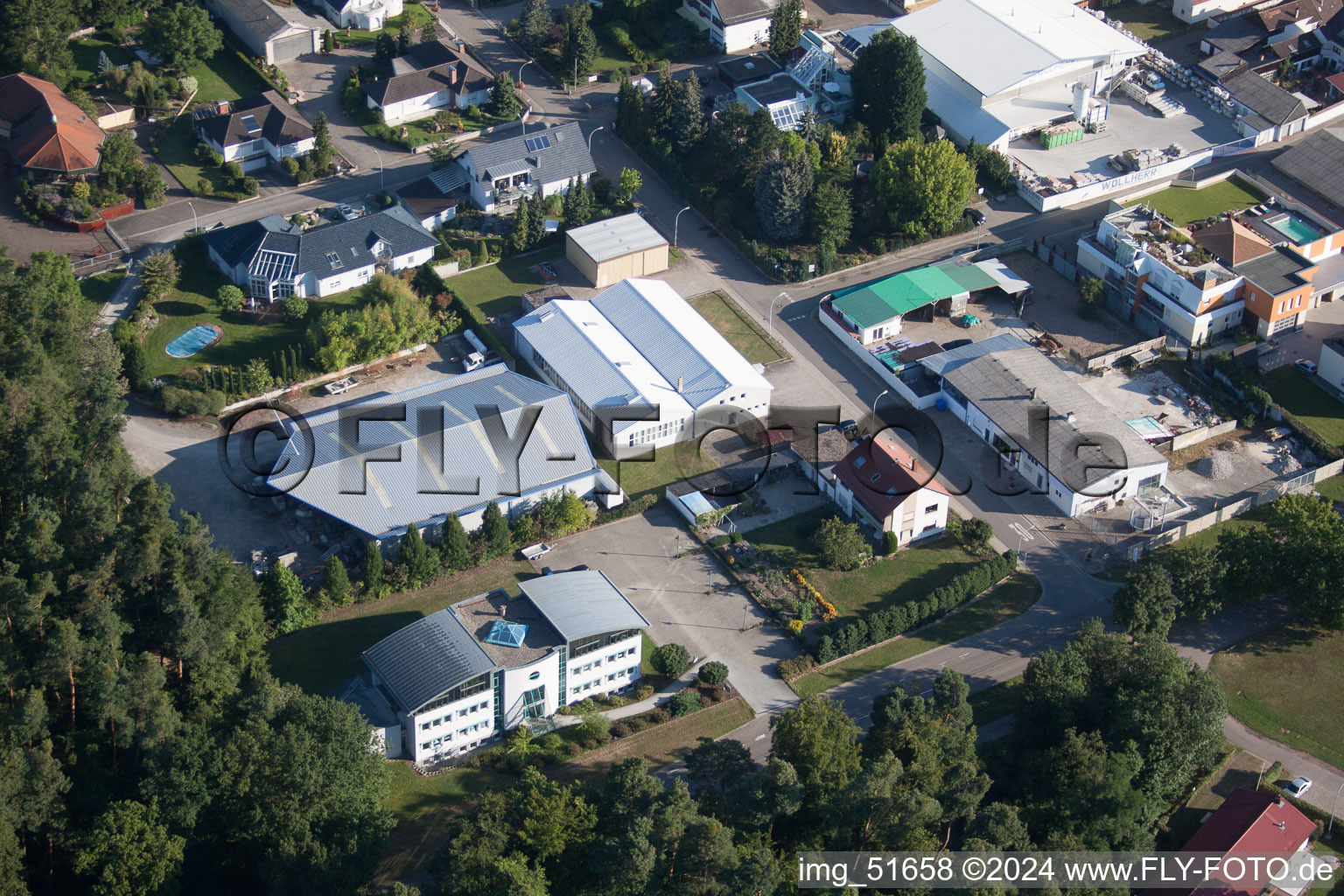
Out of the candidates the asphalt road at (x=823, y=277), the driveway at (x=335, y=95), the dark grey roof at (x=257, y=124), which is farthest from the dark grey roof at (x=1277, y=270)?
the dark grey roof at (x=257, y=124)

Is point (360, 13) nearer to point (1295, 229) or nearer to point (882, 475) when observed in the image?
point (882, 475)

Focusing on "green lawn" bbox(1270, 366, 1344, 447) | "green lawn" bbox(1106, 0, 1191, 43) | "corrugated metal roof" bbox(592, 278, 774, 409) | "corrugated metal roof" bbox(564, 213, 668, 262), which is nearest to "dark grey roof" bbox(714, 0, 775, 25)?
"corrugated metal roof" bbox(564, 213, 668, 262)

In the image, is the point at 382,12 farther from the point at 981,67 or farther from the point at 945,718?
the point at 945,718

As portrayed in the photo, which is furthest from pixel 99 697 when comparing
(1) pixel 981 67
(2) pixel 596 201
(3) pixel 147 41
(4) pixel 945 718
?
(1) pixel 981 67

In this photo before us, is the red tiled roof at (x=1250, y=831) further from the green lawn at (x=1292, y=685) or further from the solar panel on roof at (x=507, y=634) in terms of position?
the solar panel on roof at (x=507, y=634)

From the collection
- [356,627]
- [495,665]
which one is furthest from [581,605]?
[356,627]

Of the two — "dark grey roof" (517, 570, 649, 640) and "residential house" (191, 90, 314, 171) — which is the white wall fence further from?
"residential house" (191, 90, 314, 171)
